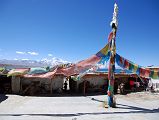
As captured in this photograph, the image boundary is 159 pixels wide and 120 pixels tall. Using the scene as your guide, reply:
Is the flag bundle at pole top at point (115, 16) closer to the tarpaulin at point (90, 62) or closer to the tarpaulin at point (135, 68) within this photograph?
the tarpaulin at point (90, 62)

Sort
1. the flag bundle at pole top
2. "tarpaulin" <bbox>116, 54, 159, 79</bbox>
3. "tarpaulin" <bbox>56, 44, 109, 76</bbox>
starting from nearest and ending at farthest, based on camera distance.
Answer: "tarpaulin" <bbox>56, 44, 109, 76</bbox>, the flag bundle at pole top, "tarpaulin" <bbox>116, 54, 159, 79</bbox>

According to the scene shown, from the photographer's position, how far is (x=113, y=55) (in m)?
22.2

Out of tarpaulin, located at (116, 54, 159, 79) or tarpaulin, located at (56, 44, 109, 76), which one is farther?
tarpaulin, located at (116, 54, 159, 79)

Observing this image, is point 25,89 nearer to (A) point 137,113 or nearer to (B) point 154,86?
(A) point 137,113

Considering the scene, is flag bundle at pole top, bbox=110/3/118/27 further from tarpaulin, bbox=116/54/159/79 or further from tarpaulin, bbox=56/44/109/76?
tarpaulin, bbox=116/54/159/79

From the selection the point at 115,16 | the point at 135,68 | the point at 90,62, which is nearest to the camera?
the point at 90,62

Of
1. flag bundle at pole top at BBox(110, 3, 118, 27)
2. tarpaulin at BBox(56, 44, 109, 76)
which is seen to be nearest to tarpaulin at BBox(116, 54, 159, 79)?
tarpaulin at BBox(56, 44, 109, 76)

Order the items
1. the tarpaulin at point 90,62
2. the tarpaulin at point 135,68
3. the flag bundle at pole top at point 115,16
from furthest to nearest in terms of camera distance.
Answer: the tarpaulin at point 135,68, the flag bundle at pole top at point 115,16, the tarpaulin at point 90,62

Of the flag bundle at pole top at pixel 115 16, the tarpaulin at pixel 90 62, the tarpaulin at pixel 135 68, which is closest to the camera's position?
the tarpaulin at pixel 90 62

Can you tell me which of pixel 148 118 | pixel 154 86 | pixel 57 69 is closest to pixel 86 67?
pixel 148 118

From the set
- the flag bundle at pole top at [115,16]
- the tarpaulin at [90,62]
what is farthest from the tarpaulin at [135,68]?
the flag bundle at pole top at [115,16]

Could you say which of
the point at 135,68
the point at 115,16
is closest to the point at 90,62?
the point at 135,68

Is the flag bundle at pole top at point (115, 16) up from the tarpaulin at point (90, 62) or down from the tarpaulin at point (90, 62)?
up

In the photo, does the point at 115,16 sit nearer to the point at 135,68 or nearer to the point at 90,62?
the point at 90,62
